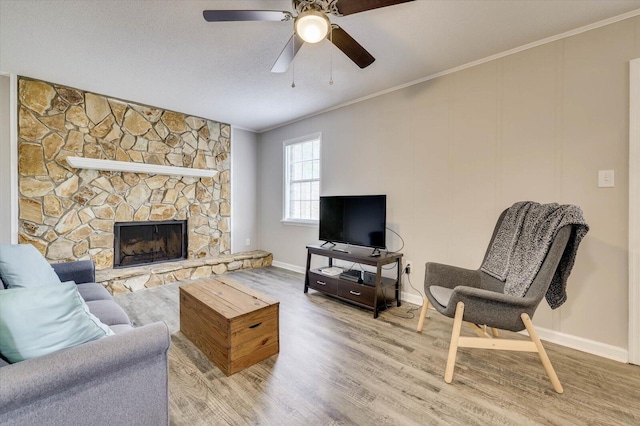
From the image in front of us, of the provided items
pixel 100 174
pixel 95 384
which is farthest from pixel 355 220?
pixel 100 174

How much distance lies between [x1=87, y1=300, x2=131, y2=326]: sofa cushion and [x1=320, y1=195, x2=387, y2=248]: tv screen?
89.6 inches

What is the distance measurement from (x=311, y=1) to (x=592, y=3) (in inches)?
75.9

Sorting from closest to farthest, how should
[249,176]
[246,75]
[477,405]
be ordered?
[477,405] → [246,75] → [249,176]

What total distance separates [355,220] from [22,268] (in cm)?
277

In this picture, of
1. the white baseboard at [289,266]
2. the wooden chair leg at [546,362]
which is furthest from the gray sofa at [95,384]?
the white baseboard at [289,266]

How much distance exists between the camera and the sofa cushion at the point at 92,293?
6.88 feet

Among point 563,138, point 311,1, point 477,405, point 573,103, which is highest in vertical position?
point 311,1

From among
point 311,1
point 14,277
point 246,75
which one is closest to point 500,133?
point 311,1

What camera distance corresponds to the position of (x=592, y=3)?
191 cm

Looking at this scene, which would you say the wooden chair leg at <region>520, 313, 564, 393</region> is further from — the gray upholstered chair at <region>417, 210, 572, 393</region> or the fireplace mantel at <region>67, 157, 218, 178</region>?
the fireplace mantel at <region>67, 157, 218, 178</region>

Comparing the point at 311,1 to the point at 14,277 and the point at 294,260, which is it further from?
the point at 294,260

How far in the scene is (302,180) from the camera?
4.54 m

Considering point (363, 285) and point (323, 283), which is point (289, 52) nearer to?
point (363, 285)

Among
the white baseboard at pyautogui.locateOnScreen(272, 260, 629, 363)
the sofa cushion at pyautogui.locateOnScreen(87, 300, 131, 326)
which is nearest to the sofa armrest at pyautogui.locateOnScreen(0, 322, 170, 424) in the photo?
the sofa cushion at pyautogui.locateOnScreen(87, 300, 131, 326)
